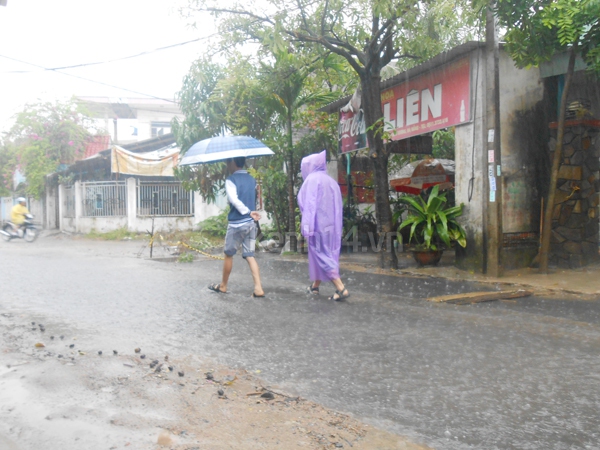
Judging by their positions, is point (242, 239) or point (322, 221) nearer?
point (322, 221)

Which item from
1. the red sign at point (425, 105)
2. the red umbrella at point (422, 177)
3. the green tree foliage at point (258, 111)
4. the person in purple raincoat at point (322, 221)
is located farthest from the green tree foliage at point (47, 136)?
the person in purple raincoat at point (322, 221)

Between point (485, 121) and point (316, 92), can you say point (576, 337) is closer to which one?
point (485, 121)

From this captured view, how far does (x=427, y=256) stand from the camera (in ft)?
33.4

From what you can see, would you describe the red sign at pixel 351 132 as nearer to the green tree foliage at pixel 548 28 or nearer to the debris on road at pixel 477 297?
the green tree foliage at pixel 548 28

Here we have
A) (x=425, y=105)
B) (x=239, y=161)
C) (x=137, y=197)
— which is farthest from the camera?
(x=137, y=197)

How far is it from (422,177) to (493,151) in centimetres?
382

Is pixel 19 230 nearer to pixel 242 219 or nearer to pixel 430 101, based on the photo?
pixel 430 101

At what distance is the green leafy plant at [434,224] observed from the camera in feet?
31.3

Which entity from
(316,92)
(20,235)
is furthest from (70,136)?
(316,92)

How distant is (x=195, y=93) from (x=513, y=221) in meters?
10.7

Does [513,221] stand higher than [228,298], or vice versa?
[513,221]

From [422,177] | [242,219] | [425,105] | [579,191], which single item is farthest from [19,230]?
[579,191]

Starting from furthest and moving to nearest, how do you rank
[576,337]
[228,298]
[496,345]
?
[228,298]
[576,337]
[496,345]

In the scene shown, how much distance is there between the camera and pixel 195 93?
1700cm
